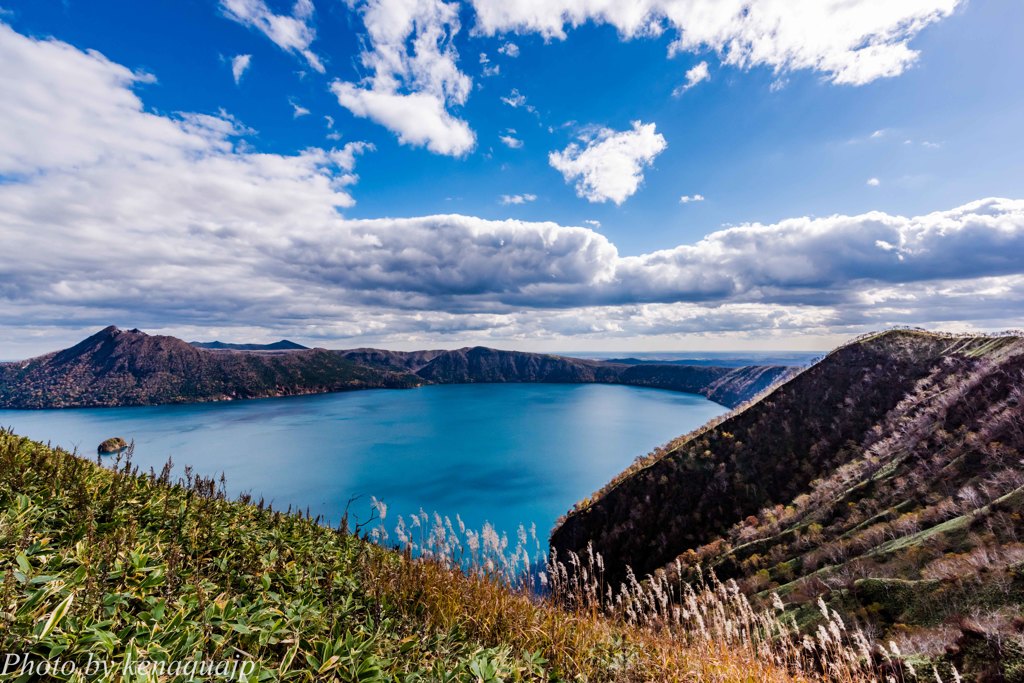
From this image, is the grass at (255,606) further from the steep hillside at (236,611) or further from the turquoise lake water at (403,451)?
the turquoise lake water at (403,451)

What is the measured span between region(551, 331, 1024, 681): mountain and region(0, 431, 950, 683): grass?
2.75 metres

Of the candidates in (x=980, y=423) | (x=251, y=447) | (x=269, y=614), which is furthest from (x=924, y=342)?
(x=251, y=447)

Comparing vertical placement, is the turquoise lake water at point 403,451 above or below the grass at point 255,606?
below

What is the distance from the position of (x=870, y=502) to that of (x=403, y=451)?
110m

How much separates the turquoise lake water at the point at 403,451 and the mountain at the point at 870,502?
91.0 feet

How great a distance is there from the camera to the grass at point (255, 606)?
10.5ft

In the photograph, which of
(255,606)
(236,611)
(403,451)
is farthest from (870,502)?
(403,451)

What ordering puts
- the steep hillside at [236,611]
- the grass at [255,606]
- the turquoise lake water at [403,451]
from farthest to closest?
1. the turquoise lake water at [403,451]
2. the grass at [255,606]
3. the steep hillside at [236,611]

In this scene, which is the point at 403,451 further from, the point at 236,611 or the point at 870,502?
the point at 236,611

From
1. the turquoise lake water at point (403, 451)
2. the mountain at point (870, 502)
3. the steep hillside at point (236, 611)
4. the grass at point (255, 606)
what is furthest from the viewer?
the turquoise lake water at point (403, 451)

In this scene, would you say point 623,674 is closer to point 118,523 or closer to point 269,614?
point 269,614

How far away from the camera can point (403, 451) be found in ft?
381

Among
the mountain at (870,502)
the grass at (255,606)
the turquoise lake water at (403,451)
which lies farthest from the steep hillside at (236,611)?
the turquoise lake water at (403,451)

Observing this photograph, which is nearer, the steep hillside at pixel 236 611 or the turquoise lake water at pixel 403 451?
the steep hillside at pixel 236 611
